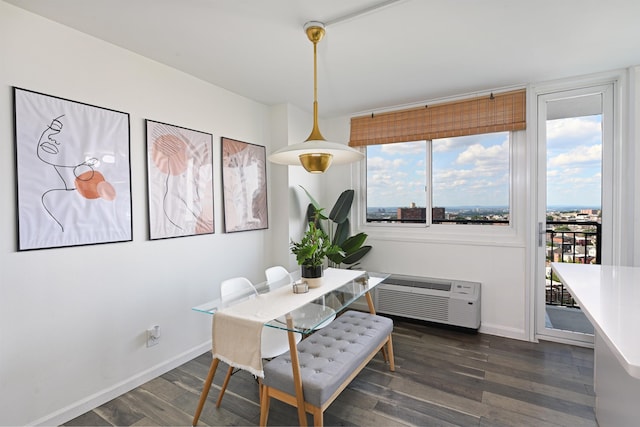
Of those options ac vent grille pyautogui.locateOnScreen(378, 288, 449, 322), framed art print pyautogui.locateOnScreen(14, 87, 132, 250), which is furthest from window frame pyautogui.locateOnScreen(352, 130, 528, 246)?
framed art print pyautogui.locateOnScreen(14, 87, 132, 250)

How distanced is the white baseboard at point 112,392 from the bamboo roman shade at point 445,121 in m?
2.94

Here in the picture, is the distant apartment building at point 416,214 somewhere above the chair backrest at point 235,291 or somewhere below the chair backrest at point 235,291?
above

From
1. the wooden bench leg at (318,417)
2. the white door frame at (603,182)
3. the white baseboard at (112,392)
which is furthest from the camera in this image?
the white door frame at (603,182)

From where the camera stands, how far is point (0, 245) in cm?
175

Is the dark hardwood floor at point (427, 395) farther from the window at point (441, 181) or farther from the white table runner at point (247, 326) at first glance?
the window at point (441, 181)

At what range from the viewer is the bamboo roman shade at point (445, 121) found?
3.12 meters

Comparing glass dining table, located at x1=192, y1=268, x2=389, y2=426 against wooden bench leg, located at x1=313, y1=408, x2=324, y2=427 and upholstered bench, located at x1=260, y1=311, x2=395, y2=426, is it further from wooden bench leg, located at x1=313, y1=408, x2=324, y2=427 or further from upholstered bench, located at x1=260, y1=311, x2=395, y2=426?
wooden bench leg, located at x1=313, y1=408, x2=324, y2=427

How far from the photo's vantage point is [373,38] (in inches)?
86.2

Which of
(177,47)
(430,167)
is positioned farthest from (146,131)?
(430,167)

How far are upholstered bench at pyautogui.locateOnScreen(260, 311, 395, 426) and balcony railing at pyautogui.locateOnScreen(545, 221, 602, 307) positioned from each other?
199 centimetres

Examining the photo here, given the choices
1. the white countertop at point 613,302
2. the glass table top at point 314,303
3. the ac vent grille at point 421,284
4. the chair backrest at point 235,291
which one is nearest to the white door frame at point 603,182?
the ac vent grille at point 421,284

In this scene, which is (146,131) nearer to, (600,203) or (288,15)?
(288,15)

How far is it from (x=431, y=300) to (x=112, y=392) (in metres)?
2.87

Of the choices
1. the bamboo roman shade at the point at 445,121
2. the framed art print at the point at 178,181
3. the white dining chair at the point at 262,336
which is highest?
the bamboo roman shade at the point at 445,121
